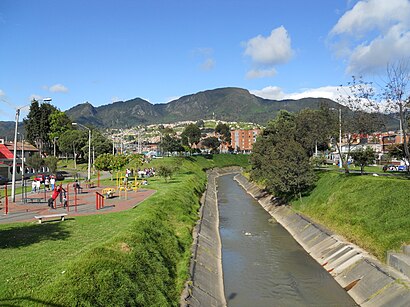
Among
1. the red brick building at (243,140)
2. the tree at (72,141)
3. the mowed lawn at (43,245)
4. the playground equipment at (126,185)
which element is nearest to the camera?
the mowed lawn at (43,245)

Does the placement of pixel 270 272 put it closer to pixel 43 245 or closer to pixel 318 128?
pixel 43 245

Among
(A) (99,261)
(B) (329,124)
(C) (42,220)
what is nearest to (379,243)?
(A) (99,261)

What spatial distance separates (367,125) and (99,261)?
116 feet

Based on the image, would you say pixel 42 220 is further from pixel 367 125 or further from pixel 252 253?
pixel 367 125

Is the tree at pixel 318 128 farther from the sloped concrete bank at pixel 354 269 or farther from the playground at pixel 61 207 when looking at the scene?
the playground at pixel 61 207

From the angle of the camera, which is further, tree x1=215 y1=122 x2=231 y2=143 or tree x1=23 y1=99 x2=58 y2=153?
tree x1=215 y1=122 x2=231 y2=143

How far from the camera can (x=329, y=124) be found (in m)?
47.2

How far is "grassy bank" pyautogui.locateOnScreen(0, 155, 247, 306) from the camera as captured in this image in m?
11.9

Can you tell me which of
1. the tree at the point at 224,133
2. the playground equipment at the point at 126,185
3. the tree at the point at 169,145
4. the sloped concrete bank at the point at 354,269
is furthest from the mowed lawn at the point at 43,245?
the tree at the point at 224,133

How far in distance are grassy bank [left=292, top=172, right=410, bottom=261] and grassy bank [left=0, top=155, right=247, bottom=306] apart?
39.7 ft

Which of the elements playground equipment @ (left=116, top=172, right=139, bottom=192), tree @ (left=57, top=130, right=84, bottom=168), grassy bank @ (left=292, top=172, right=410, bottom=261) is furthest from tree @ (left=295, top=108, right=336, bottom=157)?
tree @ (left=57, top=130, right=84, bottom=168)

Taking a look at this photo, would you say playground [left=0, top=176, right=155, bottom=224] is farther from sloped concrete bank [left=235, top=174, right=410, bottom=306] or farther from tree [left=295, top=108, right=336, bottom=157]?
tree [left=295, top=108, right=336, bottom=157]

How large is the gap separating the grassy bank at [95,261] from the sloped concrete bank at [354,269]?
30.8 feet

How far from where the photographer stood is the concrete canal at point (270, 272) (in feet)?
67.5
